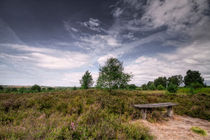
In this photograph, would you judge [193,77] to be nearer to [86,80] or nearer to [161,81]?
[161,81]

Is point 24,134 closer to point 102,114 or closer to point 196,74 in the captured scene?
point 102,114

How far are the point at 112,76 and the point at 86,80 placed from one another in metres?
17.3

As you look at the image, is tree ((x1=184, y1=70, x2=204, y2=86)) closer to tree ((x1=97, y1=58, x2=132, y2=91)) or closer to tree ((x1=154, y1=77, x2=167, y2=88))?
tree ((x1=154, y1=77, x2=167, y2=88))

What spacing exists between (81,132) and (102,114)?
189 centimetres

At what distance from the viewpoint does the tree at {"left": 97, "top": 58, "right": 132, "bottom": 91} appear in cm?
1513

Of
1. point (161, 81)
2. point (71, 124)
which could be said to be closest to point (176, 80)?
point (161, 81)

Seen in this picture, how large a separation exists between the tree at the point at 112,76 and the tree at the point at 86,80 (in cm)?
1536

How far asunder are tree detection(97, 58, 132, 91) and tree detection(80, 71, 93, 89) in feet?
50.4

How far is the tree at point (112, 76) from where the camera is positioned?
1513 cm

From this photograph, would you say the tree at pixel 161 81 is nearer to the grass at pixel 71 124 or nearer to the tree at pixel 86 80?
the tree at pixel 86 80

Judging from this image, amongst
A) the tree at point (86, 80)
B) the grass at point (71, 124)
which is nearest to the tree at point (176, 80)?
the tree at point (86, 80)

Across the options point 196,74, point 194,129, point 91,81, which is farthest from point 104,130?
point 196,74

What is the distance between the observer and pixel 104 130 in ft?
8.93

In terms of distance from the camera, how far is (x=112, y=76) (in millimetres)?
15031
